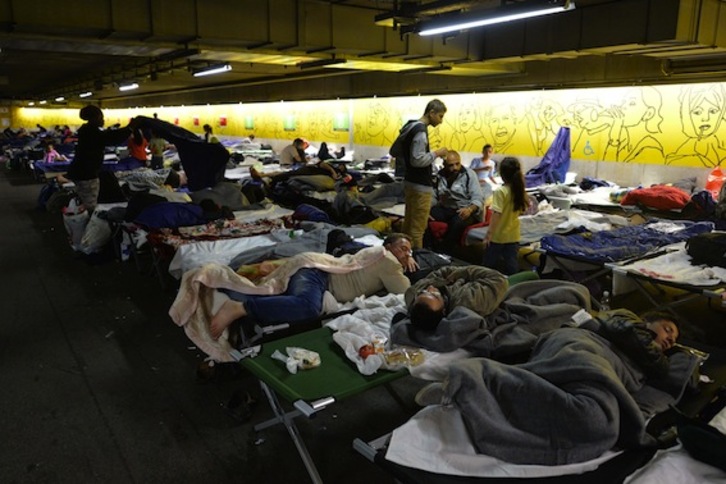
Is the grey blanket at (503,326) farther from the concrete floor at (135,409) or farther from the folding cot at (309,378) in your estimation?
the concrete floor at (135,409)

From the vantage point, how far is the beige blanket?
3.61 metres

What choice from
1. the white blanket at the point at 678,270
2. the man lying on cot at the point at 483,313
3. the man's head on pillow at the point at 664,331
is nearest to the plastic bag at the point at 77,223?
the man lying on cot at the point at 483,313

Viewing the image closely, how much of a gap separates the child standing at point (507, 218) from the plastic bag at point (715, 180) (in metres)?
3.77

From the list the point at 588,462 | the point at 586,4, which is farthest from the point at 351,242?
the point at 586,4

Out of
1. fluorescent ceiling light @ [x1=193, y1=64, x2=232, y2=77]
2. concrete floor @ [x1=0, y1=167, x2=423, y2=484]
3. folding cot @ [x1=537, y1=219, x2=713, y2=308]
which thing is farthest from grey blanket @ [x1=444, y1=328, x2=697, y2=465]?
fluorescent ceiling light @ [x1=193, y1=64, x2=232, y2=77]

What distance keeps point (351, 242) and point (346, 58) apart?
3635 mm

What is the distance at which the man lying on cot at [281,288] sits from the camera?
3.54m

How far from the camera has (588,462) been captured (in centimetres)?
210

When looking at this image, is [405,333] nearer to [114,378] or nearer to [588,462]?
[588,462]

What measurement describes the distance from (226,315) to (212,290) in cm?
35

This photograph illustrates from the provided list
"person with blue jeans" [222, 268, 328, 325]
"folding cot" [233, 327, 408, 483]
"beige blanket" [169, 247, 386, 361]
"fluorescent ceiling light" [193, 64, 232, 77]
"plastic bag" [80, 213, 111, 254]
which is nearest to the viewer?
"folding cot" [233, 327, 408, 483]

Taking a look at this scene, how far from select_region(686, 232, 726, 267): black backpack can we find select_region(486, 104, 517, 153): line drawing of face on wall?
→ 5.69m

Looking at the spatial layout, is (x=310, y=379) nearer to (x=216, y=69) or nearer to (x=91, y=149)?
(x=91, y=149)

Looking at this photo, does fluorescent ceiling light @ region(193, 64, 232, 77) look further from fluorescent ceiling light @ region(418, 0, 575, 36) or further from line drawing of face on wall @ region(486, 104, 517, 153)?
line drawing of face on wall @ region(486, 104, 517, 153)
